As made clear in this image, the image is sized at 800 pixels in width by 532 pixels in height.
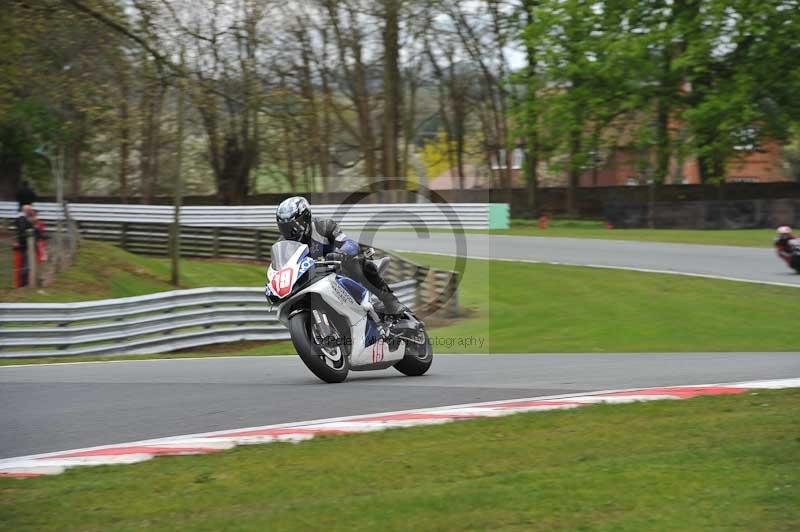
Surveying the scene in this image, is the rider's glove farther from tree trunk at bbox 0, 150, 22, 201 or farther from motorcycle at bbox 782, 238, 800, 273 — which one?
tree trunk at bbox 0, 150, 22, 201

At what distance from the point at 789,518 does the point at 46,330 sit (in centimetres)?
1132

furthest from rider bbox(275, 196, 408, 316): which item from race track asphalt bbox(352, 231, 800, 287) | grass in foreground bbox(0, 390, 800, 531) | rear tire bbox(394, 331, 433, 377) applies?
race track asphalt bbox(352, 231, 800, 287)

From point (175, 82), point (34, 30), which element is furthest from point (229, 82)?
point (34, 30)

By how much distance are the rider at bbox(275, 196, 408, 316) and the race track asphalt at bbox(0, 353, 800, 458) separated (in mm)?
1033

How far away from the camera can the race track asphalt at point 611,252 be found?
2050 centimetres

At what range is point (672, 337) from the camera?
47.4ft

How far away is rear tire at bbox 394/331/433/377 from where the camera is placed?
9.79 meters

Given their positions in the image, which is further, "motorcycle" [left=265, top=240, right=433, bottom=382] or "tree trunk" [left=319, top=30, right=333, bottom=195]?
"tree trunk" [left=319, top=30, right=333, bottom=195]

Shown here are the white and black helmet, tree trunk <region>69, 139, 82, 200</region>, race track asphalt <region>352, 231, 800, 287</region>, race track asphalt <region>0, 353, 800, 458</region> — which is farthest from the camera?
tree trunk <region>69, 139, 82, 200</region>

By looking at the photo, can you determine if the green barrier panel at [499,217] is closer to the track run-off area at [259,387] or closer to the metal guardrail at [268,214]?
the metal guardrail at [268,214]

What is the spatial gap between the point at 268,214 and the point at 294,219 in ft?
72.5

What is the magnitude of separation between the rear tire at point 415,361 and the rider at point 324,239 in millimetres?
525

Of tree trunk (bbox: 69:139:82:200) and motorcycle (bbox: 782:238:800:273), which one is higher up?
tree trunk (bbox: 69:139:82:200)

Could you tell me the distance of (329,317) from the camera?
8852mm
